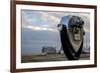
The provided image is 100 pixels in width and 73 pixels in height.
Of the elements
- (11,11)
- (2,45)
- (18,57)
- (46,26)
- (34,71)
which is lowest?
(34,71)

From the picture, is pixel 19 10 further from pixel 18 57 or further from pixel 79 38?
pixel 79 38

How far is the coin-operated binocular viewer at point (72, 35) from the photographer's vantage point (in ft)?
6.66

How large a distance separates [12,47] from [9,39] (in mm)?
82

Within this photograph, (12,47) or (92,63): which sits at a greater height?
(12,47)

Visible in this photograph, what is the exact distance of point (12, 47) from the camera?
72.4 inches

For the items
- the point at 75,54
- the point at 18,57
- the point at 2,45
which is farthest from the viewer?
the point at 75,54

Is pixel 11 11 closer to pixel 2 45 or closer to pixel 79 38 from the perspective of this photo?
pixel 2 45

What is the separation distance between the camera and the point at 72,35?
2061mm

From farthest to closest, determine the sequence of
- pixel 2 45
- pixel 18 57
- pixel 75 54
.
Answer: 1. pixel 75 54
2. pixel 18 57
3. pixel 2 45

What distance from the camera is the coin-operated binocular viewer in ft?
6.66

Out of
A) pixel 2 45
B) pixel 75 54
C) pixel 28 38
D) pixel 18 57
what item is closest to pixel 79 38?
pixel 75 54

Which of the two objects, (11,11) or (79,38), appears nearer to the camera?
(11,11)

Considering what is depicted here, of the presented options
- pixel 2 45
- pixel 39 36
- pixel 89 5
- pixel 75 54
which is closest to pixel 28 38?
pixel 39 36

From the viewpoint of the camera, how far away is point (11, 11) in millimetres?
1843
